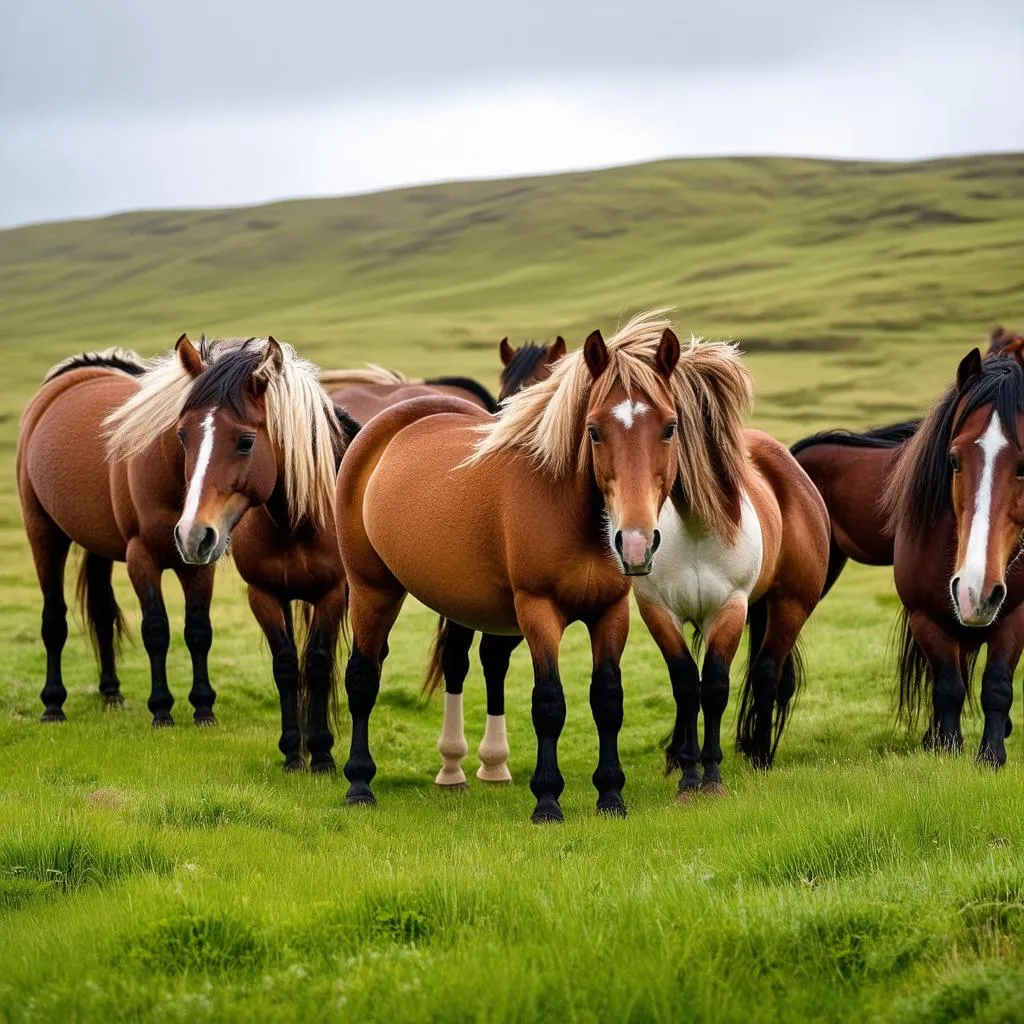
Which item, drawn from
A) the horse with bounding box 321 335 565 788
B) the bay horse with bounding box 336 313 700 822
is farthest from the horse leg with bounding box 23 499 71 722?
the bay horse with bounding box 336 313 700 822

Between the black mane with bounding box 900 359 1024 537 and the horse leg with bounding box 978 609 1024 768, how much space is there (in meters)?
0.75

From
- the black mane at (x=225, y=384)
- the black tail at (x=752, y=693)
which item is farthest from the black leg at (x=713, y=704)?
the black mane at (x=225, y=384)

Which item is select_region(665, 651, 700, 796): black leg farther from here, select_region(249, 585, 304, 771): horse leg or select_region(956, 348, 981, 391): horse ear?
select_region(249, 585, 304, 771): horse leg

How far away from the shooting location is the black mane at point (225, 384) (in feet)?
28.1

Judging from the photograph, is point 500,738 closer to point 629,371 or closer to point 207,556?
point 207,556

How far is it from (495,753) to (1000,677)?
3389 mm

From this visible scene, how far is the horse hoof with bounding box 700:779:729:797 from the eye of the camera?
7527 millimetres

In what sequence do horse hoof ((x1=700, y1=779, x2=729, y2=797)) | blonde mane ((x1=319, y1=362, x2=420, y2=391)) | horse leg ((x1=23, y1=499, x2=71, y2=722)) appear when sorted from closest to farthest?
horse hoof ((x1=700, y1=779, x2=729, y2=797)), horse leg ((x1=23, y1=499, x2=71, y2=722)), blonde mane ((x1=319, y1=362, x2=420, y2=391))

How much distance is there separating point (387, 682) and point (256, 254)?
125 meters

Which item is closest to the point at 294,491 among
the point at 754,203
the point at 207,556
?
the point at 207,556

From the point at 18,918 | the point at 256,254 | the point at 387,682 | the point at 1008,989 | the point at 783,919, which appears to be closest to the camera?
the point at 1008,989

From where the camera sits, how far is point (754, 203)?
135 meters

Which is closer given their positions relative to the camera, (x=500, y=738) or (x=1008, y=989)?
(x=1008, y=989)

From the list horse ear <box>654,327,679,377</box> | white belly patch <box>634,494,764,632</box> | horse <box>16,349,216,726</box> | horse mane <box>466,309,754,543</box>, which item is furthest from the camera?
horse <box>16,349,216,726</box>
